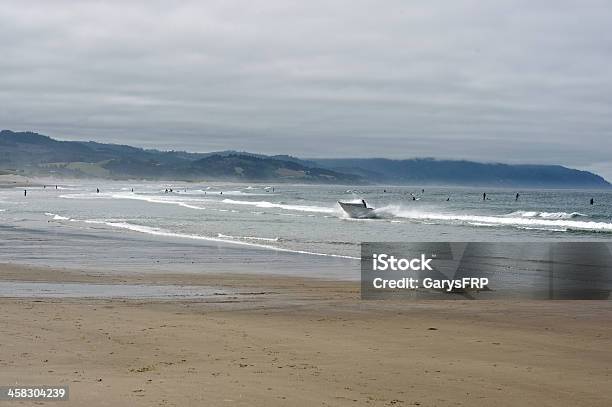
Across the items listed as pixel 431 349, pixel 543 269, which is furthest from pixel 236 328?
pixel 543 269

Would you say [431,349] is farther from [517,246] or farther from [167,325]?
[517,246]

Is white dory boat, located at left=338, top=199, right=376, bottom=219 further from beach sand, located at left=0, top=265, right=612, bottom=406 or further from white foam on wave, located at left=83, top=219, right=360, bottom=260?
beach sand, located at left=0, top=265, right=612, bottom=406

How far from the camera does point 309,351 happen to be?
9648mm

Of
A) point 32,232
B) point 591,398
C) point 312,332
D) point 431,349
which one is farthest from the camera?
point 32,232

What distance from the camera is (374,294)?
51.4ft

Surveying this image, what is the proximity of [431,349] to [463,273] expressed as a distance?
34.0 ft

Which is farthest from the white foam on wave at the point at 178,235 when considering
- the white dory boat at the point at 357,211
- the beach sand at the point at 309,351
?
the white dory boat at the point at 357,211

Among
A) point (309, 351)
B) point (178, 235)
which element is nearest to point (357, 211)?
point (178, 235)

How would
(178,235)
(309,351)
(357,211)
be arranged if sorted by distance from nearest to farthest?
(309,351), (178,235), (357,211)

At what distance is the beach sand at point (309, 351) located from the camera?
763 centimetres

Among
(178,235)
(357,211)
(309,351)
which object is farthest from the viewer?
(357,211)

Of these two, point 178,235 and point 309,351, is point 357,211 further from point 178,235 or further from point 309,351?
point 309,351

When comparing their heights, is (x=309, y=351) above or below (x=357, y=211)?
below

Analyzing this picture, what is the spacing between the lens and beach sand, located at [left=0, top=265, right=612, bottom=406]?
25.0 feet
